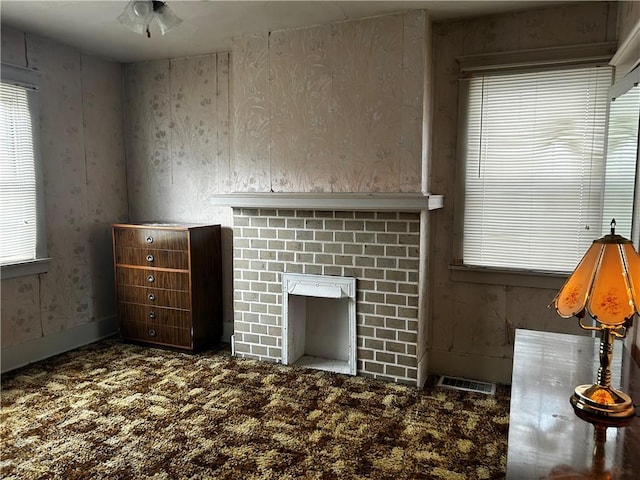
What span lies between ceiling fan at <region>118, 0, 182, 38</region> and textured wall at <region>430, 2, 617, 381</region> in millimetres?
1795

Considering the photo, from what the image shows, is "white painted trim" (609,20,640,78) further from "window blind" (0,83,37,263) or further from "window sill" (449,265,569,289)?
"window blind" (0,83,37,263)

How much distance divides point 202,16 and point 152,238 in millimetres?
1748

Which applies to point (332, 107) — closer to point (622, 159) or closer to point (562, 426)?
point (622, 159)

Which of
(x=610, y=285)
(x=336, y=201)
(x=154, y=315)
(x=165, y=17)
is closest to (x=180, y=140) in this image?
(x=154, y=315)

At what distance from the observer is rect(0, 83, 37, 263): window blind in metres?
3.34

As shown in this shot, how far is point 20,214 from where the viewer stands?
347cm

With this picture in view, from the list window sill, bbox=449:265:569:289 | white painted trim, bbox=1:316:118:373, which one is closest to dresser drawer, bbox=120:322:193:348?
white painted trim, bbox=1:316:118:373

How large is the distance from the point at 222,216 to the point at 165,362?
1.32 meters

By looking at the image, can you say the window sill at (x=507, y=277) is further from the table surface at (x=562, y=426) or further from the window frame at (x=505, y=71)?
the table surface at (x=562, y=426)

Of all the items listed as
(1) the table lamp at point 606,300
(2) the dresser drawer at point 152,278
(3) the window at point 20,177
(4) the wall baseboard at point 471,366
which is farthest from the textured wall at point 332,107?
(1) the table lamp at point 606,300

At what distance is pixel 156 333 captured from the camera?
3883mm

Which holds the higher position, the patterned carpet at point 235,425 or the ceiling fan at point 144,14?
the ceiling fan at point 144,14

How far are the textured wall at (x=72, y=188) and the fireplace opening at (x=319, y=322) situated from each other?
6.15 ft

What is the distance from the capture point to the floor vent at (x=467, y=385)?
10.3 ft
